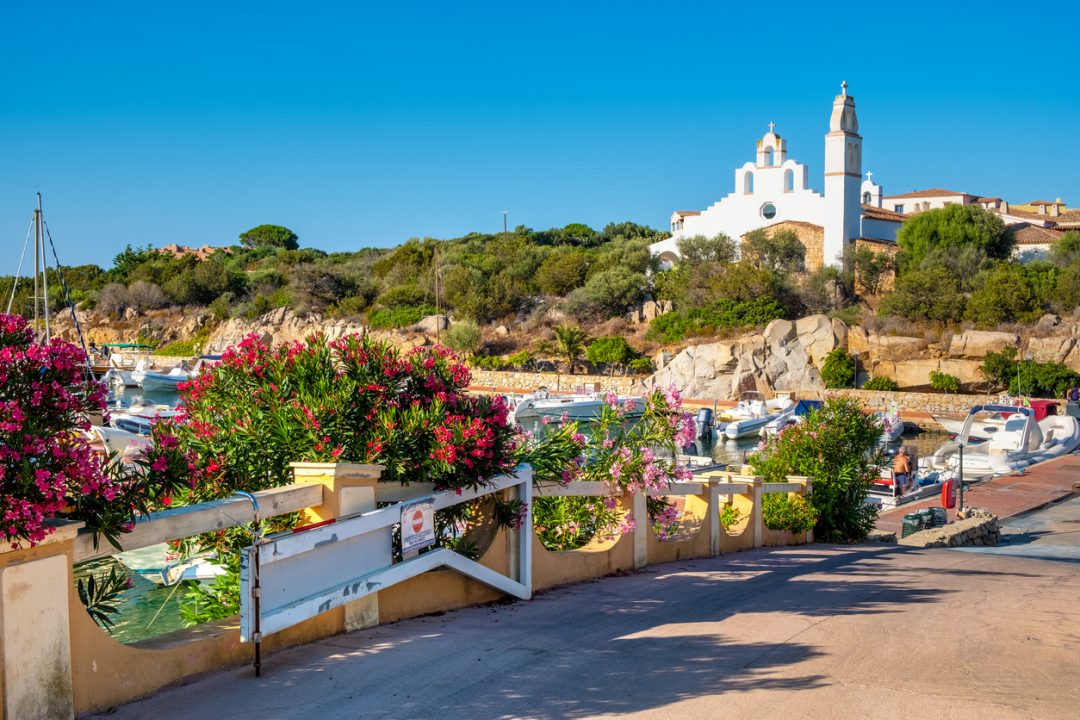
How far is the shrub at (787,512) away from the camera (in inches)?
627

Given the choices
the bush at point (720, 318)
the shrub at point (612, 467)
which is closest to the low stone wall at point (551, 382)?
the bush at point (720, 318)

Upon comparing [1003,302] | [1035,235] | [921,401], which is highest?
[1035,235]

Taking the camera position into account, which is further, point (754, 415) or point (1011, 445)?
point (754, 415)

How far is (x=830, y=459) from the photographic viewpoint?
17.2 m

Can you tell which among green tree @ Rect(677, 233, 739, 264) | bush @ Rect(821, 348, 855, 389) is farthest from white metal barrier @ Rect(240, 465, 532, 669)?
green tree @ Rect(677, 233, 739, 264)

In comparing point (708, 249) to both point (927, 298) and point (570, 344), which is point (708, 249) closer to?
point (570, 344)

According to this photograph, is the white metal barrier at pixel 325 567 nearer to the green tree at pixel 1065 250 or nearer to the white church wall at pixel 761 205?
the green tree at pixel 1065 250

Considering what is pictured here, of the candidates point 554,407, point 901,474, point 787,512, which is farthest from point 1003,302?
point 787,512

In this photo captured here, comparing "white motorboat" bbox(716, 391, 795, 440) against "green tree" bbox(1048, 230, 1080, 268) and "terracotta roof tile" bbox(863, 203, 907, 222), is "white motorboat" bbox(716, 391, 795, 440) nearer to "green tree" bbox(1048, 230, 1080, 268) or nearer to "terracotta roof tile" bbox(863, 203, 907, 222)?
"green tree" bbox(1048, 230, 1080, 268)

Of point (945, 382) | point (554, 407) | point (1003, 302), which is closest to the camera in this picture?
point (554, 407)

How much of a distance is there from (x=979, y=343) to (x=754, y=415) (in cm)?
1407

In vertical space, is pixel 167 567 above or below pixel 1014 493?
above

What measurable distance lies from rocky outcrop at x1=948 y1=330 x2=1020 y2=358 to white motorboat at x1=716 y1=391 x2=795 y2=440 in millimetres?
9443

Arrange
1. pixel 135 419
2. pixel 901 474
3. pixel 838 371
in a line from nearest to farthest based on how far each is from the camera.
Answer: pixel 901 474 < pixel 135 419 < pixel 838 371
